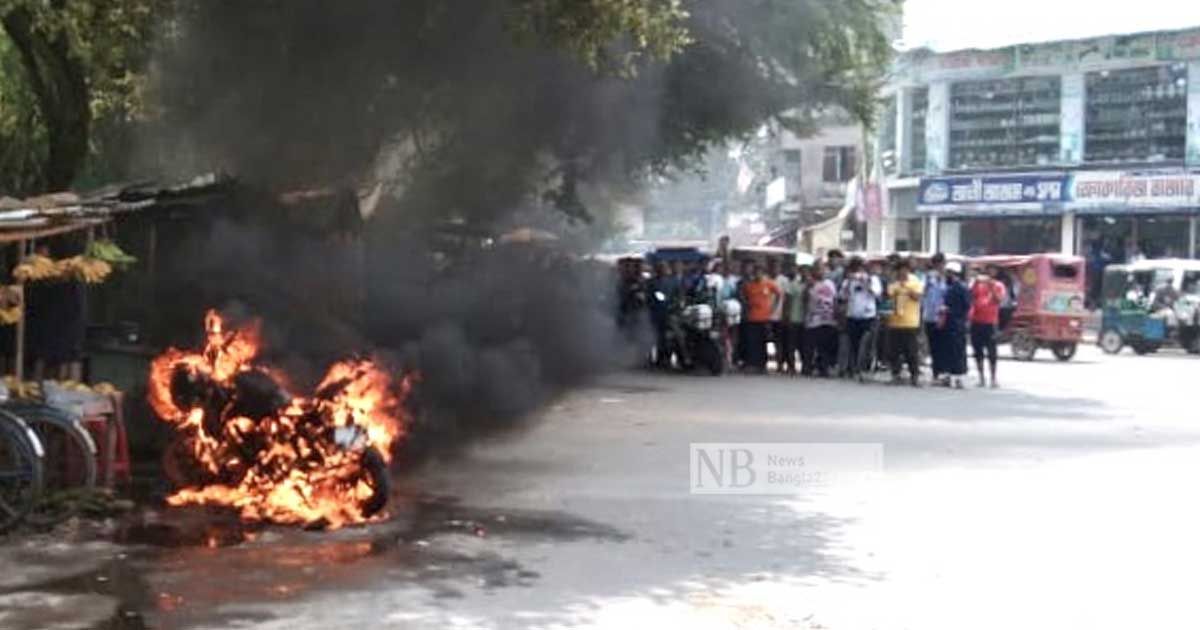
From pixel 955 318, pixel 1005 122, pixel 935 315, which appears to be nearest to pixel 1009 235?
pixel 1005 122

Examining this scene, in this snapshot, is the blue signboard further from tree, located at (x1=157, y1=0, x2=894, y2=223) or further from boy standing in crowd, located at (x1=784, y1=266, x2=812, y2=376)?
tree, located at (x1=157, y1=0, x2=894, y2=223)

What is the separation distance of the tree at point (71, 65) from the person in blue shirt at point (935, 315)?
29.9 feet

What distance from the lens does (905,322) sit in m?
16.8

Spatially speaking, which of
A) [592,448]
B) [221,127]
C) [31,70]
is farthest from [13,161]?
[592,448]

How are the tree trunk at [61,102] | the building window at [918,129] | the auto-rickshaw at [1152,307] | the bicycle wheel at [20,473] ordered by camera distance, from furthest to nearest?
the building window at [918,129] < the auto-rickshaw at [1152,307] < the tree trunk at [61,102] < the bicycle wheel at [20,473]

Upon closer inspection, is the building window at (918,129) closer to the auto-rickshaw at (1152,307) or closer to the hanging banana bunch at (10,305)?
the auto-rickshaw at (1152,307)

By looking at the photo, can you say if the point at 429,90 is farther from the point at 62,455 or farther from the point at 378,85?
the point at 62,455

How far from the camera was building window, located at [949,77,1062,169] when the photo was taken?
3472 centimetres

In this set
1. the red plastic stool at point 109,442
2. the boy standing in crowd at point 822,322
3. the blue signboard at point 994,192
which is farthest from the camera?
the blue signboard at point 994,192

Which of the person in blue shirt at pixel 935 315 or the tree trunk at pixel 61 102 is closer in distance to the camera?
the tree trunk at pixel 61 102

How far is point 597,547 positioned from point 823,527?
1.45m

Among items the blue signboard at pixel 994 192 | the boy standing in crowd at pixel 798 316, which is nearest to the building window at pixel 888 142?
the blue signboard at pixel 994 192

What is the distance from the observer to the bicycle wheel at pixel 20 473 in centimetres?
747

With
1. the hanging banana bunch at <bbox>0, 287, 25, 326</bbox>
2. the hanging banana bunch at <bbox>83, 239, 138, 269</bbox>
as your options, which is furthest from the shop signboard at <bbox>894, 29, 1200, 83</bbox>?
the hanging banana bunch at <bbox>0, 287, 25, 326</bbox>
